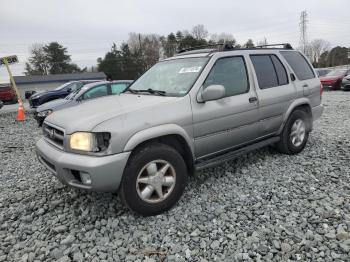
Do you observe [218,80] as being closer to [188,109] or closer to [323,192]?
[188,109]

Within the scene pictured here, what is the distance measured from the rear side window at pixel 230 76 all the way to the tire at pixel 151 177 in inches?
41.7

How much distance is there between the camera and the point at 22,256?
2.75 meters

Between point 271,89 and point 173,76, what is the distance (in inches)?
62.2

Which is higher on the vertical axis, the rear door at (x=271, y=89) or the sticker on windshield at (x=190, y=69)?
the sticker on windshield at (x=190, y=69)

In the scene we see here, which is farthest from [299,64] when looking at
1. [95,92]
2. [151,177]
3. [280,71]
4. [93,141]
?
[95,92]

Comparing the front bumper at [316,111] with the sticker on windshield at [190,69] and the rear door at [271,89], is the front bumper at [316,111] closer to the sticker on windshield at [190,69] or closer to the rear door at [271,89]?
the rear door at [271,89]

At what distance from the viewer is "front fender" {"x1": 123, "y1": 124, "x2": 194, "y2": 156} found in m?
2.94

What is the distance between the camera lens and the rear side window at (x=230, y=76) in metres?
3.77

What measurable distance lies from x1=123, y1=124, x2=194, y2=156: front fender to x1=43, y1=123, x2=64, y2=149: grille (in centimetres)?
81

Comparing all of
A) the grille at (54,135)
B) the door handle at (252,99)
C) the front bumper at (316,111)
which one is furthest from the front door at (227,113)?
the front bumper at (316,111)

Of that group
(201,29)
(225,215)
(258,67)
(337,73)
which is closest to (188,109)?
(225,215)

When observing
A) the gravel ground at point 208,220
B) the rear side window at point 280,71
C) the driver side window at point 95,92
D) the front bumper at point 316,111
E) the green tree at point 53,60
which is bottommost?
the gravel ground at point 208,220

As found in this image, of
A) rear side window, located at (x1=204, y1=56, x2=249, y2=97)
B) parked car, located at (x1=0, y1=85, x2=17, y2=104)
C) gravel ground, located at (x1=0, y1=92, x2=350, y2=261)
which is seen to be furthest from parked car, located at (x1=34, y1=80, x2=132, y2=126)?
parked car, located at (x1=0, y1=85, x2=17, y2=104)

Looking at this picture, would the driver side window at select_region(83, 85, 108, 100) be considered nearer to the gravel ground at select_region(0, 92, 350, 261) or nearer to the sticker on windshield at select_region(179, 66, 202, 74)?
the gravel ground at select_region(0, 92, 350, 261)
